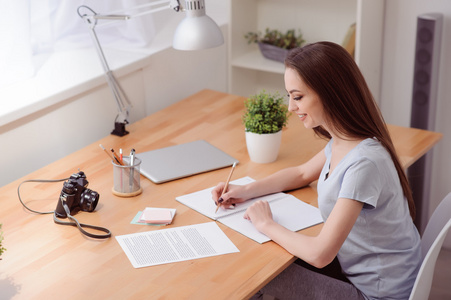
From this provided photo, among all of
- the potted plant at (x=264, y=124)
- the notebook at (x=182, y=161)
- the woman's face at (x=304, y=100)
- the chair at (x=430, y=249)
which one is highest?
the woman's face at (x=304, y=100)

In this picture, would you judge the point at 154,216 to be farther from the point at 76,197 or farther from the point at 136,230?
the point at 76,197

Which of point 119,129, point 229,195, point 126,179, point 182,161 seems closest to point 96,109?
point 119,129

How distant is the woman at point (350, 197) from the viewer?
1566 millimetres

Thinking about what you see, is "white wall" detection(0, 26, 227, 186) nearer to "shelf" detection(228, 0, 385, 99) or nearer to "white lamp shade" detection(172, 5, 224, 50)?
"shelf" detection(228, 0, 385, 99)

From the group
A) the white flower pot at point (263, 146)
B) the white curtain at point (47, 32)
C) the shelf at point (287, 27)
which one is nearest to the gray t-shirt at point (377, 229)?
the white flower pot at point (263, 146)

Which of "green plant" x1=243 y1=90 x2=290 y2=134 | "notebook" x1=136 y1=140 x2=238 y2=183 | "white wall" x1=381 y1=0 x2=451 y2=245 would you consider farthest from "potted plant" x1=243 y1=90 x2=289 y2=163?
"white wall" x1=381 y1=0 x2=451 y2=245

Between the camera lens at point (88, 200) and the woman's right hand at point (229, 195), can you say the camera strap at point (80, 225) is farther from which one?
the woman's right hand at point (229, 195)

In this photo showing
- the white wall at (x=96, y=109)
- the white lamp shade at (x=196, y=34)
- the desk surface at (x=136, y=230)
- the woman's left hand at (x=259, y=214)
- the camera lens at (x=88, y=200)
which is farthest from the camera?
the white wall at (x=96, y=109)

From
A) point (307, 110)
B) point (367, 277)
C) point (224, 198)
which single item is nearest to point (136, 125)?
point (224, 198)

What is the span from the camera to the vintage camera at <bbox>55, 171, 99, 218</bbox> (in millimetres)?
1812

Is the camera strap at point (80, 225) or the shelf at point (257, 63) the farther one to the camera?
the shelf at point (257, 63)

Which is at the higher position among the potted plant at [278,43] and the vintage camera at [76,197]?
the potted plant at [278,43]

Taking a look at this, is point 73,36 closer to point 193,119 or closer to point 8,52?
point 8,52

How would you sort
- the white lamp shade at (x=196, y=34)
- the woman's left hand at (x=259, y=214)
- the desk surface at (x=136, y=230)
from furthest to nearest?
the white lamp shade at (x=196, y=34) < the woman's left hand at (x=259, y=214) < the desk surface at (x=136, y=230)
